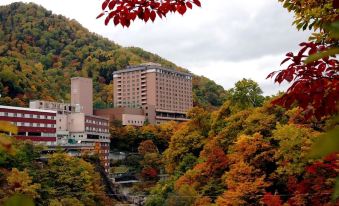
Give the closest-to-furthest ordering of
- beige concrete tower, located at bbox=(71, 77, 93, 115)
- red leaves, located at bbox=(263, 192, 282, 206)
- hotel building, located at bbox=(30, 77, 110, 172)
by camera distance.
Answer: red leaves, located at bbox=(263, 192, 282, 206), hotel building, located at bbox=(30, 77, 110, 172), beige concrete tower, located at bbox=(71, 77, 93, 115)

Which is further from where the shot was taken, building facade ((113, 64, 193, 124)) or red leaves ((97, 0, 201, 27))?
building facade ((113, 64, 193, 124))

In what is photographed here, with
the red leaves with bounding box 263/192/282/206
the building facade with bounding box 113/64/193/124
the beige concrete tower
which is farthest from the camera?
the building facade with bounding box 113/64/193/124

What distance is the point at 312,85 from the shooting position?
2174 mm

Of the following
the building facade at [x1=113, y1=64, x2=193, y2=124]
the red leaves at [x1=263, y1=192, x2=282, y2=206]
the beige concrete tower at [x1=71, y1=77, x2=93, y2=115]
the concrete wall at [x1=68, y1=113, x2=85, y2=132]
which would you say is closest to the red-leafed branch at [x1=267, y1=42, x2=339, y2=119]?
the red leaves at [x1=263, y1=192, x2=282, y2=206]

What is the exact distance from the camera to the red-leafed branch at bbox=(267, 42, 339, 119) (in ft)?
6.84

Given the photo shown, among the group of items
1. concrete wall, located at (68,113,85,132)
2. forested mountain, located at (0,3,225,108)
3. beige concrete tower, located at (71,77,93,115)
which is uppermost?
forested mountain, located at (0,3,225,108)

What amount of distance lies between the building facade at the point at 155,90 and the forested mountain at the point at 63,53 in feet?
15.5

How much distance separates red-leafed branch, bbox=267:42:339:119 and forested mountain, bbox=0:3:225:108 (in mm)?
66196

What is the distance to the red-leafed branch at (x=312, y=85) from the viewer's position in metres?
2.08

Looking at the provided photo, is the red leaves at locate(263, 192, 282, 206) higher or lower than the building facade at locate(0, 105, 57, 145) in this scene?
lower

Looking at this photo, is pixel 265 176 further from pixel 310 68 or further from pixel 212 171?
pixel 310 68

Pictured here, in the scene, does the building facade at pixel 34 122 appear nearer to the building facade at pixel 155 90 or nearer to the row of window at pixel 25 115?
the row of window at pixel 25 115

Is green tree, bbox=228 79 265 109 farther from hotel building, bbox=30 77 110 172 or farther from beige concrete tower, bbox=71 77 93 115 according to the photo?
beige concrete tower, bbox=71 77 93 115

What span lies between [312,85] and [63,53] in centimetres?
9638
